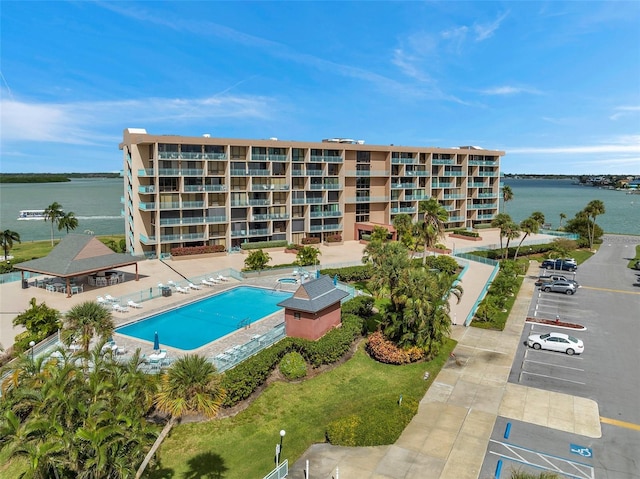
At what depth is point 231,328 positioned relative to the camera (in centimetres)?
3388

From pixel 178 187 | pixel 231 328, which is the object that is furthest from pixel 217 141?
pixel 231 328

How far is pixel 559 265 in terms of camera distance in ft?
185

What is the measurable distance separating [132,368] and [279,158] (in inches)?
2029

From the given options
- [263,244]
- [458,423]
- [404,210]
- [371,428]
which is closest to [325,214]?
[263,244]

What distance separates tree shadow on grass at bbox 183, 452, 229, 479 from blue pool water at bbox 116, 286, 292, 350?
1174 cm

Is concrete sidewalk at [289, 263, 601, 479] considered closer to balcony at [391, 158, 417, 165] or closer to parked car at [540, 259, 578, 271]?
parked car at [540, 259, 578, 271]

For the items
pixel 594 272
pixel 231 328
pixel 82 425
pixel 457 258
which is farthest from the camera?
pixel 457 258

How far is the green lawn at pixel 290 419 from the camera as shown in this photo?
18250mm

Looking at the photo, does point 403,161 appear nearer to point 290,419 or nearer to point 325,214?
point 325,214

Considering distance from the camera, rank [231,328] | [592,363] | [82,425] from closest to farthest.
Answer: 1. [82,425]
2. [592,363]
3. [231,328]

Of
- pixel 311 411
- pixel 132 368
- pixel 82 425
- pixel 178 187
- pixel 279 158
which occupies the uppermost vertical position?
pixel 279 158

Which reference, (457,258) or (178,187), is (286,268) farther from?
(457,258)

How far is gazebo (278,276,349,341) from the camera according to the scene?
29.0 meters

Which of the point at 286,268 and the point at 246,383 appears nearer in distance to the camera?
the point at 246,383
